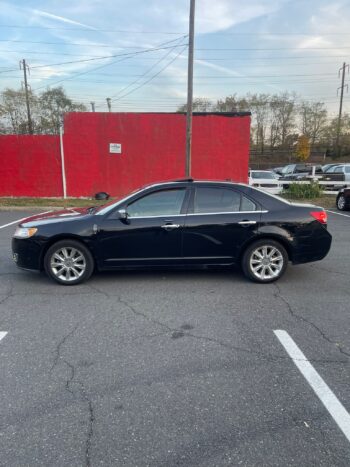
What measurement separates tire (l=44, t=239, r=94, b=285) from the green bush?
42.2 ft

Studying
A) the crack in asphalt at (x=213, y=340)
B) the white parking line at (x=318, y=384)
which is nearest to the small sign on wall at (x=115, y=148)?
the crack in asphalt at (x=213, y=340)

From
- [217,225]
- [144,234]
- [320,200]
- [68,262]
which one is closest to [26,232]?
[68,262]

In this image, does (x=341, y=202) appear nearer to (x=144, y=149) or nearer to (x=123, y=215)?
(x=144, y=149)

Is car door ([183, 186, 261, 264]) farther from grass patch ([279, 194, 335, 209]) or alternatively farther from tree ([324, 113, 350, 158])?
tree ([324, 113, 350, 158])

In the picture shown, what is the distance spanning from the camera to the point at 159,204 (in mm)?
5219

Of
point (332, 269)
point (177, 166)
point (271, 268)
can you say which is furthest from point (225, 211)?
point (177, 166)

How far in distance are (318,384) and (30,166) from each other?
15.6 meters

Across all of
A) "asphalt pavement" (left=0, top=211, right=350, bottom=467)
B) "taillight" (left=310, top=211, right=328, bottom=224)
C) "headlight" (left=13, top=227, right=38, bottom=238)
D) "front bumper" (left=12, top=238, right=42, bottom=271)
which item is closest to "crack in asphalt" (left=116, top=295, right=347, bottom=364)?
"asphalt pavement" (left=0, top=211, right=350, bottom=467)

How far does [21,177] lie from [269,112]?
53187 mm

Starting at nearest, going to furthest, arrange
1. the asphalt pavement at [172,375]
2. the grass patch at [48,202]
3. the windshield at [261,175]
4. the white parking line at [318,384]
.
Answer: the asphalt pavement at [172,375], the white parking line at [318,384], the grass patch at [48,202], the windshield at [261,175]

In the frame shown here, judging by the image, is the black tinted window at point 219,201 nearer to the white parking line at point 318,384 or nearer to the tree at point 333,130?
the white parking line at point 318,384

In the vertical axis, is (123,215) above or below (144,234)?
above

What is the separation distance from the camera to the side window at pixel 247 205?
5273mm

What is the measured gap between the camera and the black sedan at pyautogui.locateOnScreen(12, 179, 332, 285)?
5.06 meters
